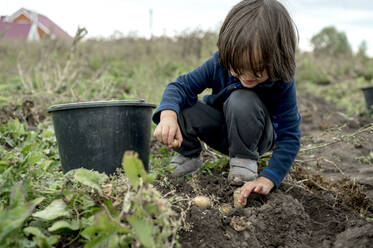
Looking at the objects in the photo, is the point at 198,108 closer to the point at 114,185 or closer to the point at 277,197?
the point at 277,197

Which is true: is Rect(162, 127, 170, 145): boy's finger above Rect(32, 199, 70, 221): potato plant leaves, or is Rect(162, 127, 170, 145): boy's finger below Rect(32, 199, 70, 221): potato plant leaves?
above

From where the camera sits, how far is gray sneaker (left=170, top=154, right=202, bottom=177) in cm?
204

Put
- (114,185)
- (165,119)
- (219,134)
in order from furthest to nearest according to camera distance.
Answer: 1. (219,134)
2. (165,119)
3. (114,185)

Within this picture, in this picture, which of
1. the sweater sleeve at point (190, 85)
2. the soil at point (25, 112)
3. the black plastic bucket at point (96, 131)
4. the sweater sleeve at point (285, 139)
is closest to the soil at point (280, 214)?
the sweater sleeve at point (285, 139)

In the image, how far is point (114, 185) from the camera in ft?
4.09

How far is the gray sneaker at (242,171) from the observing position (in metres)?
1.81

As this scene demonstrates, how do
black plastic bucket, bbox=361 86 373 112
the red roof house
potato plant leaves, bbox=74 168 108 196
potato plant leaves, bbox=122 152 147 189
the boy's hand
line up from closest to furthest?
potato plant leaves, bbox=122 152 147 189 < potato plant leaves, bbox=74 168 108 196 < the boy's hand < the red roof house < black plastic bucket, bbox=361 86 373 112

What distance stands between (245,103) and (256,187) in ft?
1.53

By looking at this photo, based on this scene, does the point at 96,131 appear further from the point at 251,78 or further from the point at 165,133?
the point at 251,78

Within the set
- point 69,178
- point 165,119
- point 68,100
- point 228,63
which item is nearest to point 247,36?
Answer: point 228,63

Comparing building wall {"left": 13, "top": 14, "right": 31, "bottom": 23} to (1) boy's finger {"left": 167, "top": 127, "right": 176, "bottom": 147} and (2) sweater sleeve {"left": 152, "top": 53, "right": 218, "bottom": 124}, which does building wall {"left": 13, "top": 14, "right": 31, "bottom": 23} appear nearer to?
(2) sweater sleeve {"left": 152, "top": 53, "right": 218, "bottom": 124}

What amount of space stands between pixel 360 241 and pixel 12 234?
4.03ft

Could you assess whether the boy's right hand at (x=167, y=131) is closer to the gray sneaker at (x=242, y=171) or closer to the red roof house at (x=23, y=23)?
the gray sneaker at (x=242, y=171)

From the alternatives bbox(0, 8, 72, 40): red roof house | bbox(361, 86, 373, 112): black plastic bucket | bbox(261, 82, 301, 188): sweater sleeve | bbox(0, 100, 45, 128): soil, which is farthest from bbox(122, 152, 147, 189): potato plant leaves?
bbox(361, 86, 373, 112): black plastic bucket
